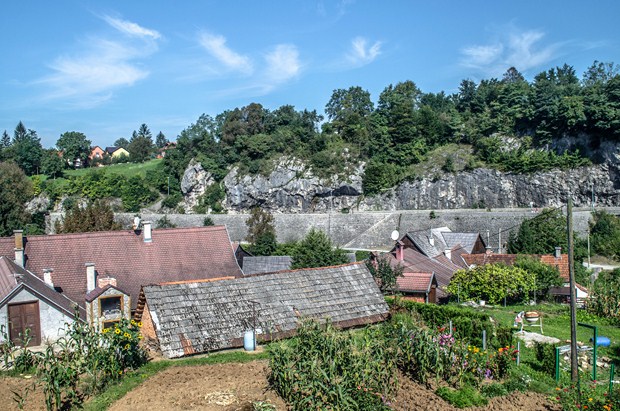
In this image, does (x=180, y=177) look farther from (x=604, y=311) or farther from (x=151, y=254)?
(x=604, y=311)

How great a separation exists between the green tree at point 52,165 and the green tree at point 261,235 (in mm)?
45246

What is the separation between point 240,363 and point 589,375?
25.4ft

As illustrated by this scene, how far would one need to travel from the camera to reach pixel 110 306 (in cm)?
1589

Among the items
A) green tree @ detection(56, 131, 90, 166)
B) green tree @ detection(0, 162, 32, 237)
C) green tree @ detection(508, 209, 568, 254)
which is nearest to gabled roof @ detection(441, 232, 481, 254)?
green tree @ detection(508, 209, 568, 254)

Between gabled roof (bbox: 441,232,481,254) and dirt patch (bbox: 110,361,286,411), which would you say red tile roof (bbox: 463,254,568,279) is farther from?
dirt patch (bbox: 110,361,286,411)

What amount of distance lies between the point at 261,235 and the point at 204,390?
3203 centimetres

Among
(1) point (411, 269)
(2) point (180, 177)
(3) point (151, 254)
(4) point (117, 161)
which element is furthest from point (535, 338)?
(4) point (117, 161)

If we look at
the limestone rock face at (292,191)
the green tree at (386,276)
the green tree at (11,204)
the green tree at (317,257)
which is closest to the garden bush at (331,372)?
the green tree at (386,276)

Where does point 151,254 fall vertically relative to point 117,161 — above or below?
below

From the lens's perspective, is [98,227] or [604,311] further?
[98,227]

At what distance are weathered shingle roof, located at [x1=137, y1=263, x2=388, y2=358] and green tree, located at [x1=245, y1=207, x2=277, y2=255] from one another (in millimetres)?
23768

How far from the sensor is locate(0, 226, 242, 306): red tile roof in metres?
18.2

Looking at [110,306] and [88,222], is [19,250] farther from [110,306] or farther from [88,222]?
[88,222]

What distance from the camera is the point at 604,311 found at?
18.3 metres
